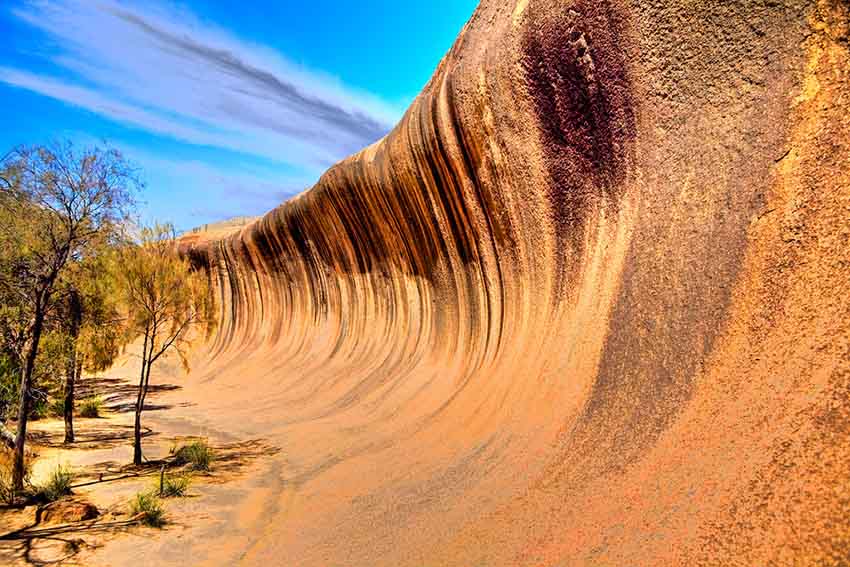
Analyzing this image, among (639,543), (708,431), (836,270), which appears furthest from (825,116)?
(639,543)

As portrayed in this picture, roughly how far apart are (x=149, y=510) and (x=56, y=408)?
9.63m

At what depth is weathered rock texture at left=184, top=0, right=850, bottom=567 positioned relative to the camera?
3246 millimetres

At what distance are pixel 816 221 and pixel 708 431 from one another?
1.52 meters

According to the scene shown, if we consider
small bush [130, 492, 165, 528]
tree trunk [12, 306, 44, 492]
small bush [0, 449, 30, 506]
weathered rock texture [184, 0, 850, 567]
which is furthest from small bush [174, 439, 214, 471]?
tree trunk [12, 306, 44, 492]

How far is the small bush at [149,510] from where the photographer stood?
6547 mm

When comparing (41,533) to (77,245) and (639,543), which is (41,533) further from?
(639,543)

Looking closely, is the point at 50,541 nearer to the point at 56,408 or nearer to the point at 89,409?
the point at 56,408

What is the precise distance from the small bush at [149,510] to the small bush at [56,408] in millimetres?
7197

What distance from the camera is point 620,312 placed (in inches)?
204

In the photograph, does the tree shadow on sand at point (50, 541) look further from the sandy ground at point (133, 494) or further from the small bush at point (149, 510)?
the small bush at point (149, 510)

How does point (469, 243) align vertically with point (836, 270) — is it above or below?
above

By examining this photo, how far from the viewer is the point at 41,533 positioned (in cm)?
632

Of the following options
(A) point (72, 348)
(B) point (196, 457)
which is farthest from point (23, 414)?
(A) point (72, 348)

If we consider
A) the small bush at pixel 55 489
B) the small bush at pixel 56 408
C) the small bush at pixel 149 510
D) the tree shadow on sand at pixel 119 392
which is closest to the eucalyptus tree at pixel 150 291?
the small bush at pixel 55 489
